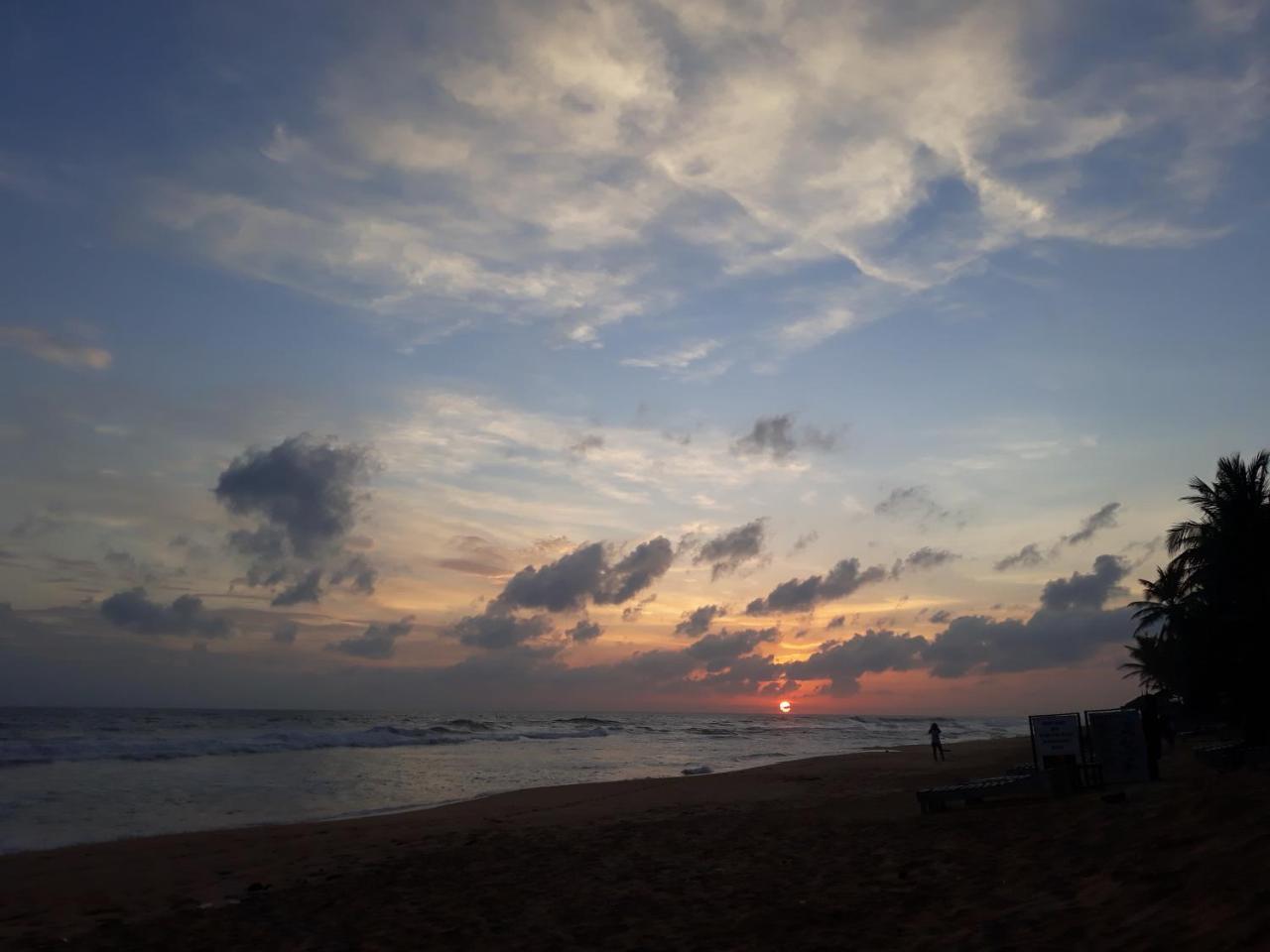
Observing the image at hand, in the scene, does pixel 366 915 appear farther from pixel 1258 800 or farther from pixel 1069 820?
pixel 1258 800

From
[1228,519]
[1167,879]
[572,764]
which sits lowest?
[572,764]

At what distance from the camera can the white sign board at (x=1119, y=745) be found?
15.3 meters

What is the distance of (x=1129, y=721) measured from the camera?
611 inches

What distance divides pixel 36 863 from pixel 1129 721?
19.3 meters

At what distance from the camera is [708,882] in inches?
439

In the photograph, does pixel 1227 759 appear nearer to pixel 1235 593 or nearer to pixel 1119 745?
pixel 1119 745

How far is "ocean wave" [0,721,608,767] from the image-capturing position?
36.6 m

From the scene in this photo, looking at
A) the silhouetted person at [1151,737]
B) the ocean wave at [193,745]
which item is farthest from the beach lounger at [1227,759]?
the ocean wave at [193,745]

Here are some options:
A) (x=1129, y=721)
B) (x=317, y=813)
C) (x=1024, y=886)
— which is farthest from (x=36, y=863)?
(x=1129, y=721)

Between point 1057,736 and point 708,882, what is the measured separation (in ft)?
27.0

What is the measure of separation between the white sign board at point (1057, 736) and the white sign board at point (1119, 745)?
0.35m

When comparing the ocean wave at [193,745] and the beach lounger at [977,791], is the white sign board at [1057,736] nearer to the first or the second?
the beach lounger at [977,791]

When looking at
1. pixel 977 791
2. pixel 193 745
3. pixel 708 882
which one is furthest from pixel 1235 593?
pixel 193 745

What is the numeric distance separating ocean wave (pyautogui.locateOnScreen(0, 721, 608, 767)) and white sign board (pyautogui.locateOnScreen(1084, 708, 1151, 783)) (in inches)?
1446
